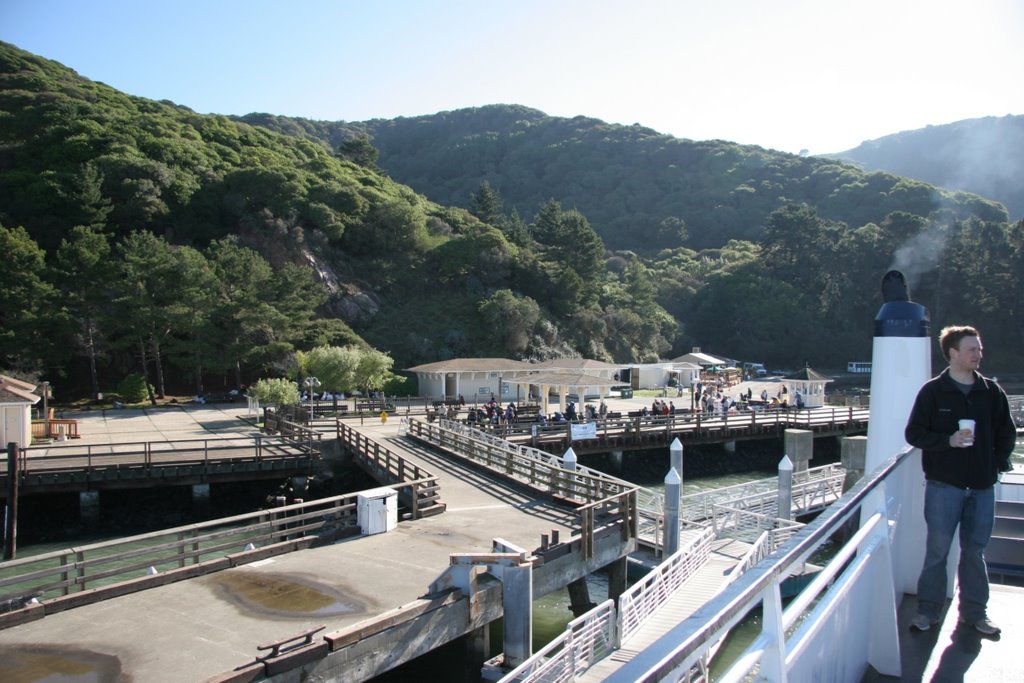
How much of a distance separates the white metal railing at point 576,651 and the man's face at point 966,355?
235 inches

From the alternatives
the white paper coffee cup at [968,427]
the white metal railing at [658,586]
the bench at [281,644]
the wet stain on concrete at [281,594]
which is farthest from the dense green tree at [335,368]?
the white paper coffee cup at [968,427]

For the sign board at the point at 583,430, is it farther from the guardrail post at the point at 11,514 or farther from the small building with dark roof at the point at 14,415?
the small building with dark roof at the point at 14,415

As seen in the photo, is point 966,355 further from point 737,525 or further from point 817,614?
point 737,525

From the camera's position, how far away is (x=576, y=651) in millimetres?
9672

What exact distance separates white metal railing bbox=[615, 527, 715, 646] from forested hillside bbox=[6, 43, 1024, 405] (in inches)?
1576

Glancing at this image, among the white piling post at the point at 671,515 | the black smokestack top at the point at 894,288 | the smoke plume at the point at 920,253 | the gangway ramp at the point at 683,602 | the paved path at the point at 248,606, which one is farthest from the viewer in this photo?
the smoke plume at the point at 920,253

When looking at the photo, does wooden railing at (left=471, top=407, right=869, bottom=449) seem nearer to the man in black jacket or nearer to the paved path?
the paved path

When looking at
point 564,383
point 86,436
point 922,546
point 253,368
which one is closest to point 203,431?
point 86,436

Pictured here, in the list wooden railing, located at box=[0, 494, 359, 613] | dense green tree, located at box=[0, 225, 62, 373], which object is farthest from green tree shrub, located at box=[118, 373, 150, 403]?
wooden railing, located at box=[0, 494, 359, 613]

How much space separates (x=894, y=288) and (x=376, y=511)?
10039 mm

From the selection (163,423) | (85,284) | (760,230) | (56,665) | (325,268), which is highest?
(760,230)

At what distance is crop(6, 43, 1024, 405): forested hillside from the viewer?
46625 mm

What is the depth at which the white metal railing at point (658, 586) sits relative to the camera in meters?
10.9

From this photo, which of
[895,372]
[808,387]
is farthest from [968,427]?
[808,387]
